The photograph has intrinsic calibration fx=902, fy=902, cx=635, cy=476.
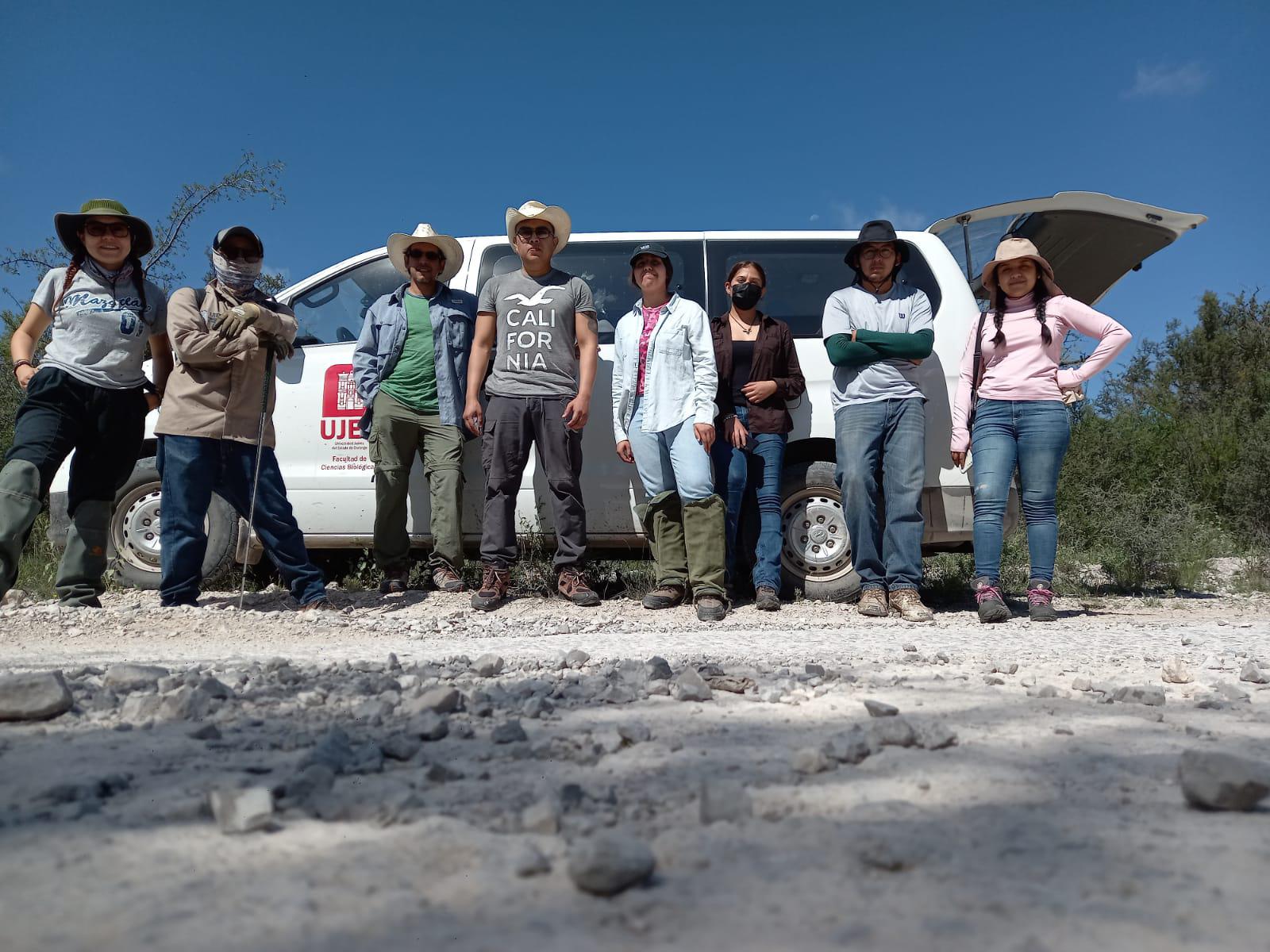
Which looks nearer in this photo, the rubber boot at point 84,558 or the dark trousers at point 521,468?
the rubber boot at point 84,558

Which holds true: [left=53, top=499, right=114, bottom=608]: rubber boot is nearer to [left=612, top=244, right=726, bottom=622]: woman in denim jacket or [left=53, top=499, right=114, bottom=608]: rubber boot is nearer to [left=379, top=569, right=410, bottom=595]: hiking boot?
[left=379, top=569, right=410, bottom=595]: hiking boot

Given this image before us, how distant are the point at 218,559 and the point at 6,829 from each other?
4.33 meters

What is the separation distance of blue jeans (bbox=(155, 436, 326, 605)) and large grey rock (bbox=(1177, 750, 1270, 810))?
418 centimetres

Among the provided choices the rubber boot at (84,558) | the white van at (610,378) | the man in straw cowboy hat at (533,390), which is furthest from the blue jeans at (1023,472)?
the rubber boot at (84,558)

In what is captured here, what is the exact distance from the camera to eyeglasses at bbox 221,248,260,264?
4773 mm

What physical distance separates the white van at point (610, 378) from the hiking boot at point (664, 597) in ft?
1.93

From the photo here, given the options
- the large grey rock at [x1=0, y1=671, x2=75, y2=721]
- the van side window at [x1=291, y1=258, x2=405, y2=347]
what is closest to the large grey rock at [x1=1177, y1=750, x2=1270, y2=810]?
the large grey rock at [x1=0, y1=671, x2=75, y2=721]

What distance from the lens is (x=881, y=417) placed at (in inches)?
195

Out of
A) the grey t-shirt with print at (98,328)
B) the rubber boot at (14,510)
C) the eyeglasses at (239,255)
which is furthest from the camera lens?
the eyeglasses at (239,255)

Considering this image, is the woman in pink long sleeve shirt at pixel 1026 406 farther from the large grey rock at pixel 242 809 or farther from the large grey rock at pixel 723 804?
the large grey rock at pixel 242 809

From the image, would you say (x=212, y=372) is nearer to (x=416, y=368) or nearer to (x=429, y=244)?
(x=416, y=368)

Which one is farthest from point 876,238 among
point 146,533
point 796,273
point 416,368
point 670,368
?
point 146,533

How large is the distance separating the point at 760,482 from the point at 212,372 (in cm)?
303

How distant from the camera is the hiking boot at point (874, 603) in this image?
4.83 m
